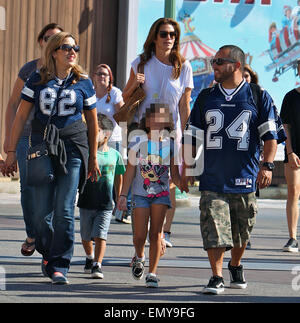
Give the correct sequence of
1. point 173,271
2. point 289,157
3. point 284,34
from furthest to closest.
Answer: point 284,34 < point 289,157 < point 173,271

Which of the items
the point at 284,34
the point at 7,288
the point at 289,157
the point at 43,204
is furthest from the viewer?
the point at 284,34

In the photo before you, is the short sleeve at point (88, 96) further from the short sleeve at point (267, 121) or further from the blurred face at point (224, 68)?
the short sleeve at point (267, 121)

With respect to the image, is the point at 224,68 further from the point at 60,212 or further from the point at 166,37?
the point at 60,212

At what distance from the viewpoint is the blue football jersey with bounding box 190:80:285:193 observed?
7.24m

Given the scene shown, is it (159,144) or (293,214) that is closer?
(159,144)

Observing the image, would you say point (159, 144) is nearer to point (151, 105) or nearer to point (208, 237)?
point (151, 105)

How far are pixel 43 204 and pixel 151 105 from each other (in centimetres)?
117

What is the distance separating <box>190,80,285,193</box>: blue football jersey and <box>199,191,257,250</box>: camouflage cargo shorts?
8cm

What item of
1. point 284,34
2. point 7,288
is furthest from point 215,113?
point 284,34

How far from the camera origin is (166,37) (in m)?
→ 8.48

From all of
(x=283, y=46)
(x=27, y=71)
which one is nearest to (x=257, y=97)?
(x=27, y=71)

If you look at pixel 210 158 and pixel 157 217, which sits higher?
pixel 210 158

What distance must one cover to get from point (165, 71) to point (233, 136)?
1492 mm

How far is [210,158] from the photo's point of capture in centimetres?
728
